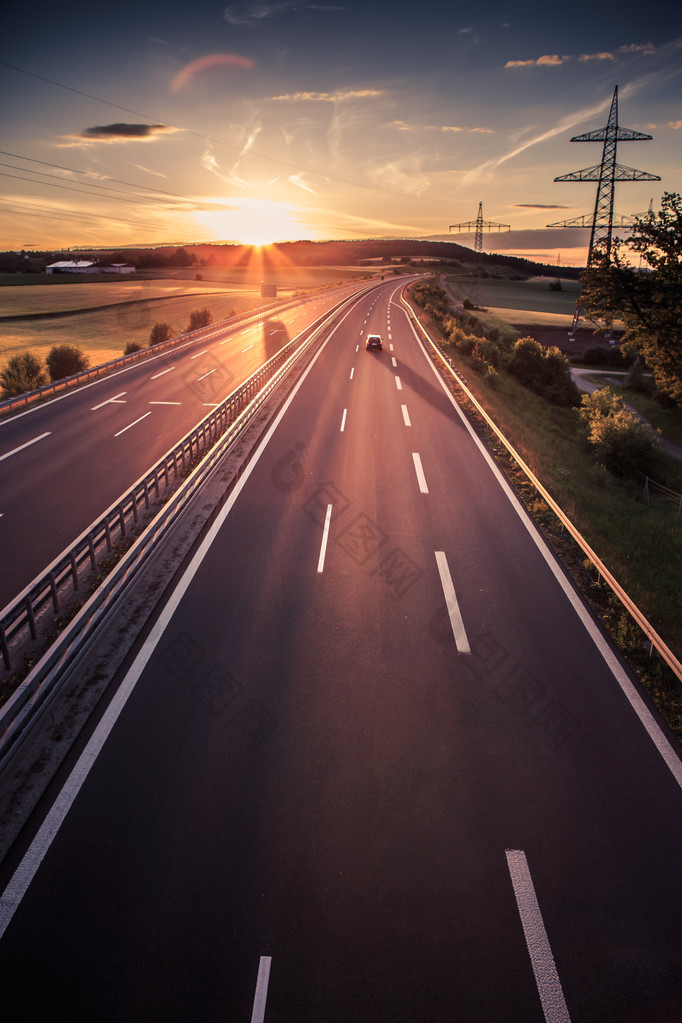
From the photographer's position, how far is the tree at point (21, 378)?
2998 cm

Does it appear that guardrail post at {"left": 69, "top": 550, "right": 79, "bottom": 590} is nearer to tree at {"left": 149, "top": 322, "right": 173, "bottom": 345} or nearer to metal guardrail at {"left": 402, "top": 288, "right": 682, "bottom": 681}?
metal guardrail at {"left": 402, "top": 288, "right": 682, "bottom": 681}

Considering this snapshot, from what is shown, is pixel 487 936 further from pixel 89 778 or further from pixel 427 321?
pixel 427 321

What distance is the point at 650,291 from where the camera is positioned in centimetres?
1912

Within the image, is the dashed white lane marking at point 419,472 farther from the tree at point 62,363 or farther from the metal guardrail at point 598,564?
the tree at point 62,363

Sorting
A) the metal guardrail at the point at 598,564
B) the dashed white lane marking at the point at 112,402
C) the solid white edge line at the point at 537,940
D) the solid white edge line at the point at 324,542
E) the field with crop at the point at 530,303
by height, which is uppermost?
the field with crop at the point at 530,303

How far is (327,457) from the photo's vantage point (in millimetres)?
18516

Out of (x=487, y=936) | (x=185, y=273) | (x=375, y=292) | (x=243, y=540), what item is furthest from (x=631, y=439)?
(x=185, y=273)

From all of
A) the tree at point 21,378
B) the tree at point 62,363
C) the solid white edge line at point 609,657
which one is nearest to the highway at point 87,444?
the tree at point 21,378

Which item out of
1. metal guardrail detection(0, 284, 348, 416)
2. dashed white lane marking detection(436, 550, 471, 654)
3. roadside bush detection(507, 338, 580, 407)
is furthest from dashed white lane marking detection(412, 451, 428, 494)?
roadside bush detection(507, 338, 580, 407)

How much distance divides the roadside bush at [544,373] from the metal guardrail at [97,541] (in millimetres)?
29246

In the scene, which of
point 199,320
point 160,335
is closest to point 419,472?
point 160,335

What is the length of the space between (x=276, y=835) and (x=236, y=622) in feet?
13.8

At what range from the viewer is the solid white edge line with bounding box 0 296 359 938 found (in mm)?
5383

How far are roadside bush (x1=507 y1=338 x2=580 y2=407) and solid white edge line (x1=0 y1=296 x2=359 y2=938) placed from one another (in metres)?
36.9
